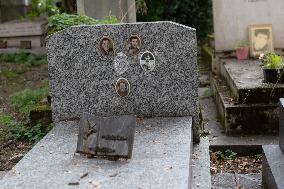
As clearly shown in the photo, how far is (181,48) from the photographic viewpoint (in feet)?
12.5

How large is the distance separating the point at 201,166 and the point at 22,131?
8.98ft

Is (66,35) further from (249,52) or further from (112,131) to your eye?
(249,52)

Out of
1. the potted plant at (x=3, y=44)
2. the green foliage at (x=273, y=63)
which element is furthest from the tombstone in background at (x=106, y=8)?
Result: the potted plant at (x=3, y=44)

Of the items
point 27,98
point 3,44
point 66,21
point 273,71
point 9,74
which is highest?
point 66,21

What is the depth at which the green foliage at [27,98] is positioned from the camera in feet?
22.5

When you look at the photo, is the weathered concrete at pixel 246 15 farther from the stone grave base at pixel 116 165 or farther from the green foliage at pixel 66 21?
the stone grave base at pixel 116 165

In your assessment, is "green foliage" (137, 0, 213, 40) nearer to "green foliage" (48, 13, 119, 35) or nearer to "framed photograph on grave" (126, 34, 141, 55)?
"green foliage" (48, 13, 119, 35)

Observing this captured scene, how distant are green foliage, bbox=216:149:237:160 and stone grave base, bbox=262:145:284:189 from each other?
100cm

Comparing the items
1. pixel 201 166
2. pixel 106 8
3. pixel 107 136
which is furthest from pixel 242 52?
pixel 107 136

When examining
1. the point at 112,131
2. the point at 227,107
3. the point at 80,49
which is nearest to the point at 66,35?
the point at 80,49

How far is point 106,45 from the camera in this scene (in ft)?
12.8

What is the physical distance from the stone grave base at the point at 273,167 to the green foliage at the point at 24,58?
6.43 m

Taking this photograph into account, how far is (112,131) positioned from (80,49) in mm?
951

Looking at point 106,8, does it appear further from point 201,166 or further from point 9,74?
point 201,166
